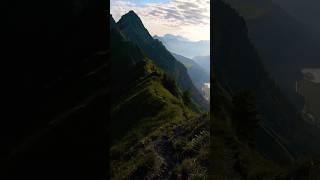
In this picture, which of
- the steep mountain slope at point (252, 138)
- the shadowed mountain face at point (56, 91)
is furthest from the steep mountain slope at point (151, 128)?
the shadowed mountain face at point (56, 91)

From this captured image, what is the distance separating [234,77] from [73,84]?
23428 millimetres

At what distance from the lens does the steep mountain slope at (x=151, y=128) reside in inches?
982

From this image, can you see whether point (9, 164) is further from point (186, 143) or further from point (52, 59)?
point (186, 143)

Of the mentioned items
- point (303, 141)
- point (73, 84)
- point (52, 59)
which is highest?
point (52, 59)

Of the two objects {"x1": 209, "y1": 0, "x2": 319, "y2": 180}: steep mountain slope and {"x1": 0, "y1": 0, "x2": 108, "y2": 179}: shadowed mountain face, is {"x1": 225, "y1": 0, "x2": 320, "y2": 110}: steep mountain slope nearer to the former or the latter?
{"x1": 209, "y1": 0, "x2": 319, "y2": 180}: steep mountain slope

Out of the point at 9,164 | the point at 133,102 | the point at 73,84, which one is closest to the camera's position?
the point at 9,164

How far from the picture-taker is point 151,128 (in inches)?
2464

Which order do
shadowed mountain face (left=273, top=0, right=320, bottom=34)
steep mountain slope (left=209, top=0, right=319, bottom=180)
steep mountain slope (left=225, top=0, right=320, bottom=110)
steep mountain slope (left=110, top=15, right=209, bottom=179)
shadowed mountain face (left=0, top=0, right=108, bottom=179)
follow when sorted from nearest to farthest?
shadowed mountain face (left=0, top=0, right=108, bottom=179), shadowed mountain face (left=273, top=0, right=320, bottom=34), steep mountain slope (left=209, top=0, right=319, bottom=180), steep mountain slope (left=225, top=0, right=320, bottom=110), steep mountain slope (left=110, top=15, right=209, bottom=179)

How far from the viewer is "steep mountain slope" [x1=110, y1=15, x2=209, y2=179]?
25.0 metres

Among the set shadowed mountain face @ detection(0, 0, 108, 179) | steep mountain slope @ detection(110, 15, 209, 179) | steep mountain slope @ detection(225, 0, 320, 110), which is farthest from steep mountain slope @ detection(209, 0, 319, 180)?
shadowed mountain face @ detection(0, 0, 108, 179)

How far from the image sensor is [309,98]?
19.0 m

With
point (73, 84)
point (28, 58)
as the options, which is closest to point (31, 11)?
point (28, 58)

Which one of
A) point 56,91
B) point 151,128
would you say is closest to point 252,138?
point 56,91

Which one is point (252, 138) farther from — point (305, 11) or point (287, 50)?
point (305, 11)
